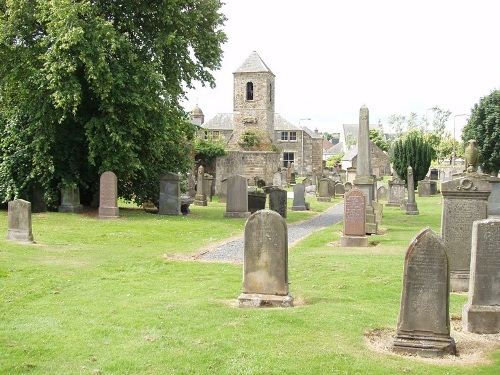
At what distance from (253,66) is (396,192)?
28801 millimetres

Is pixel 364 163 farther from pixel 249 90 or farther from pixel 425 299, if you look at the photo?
pixel 249 90

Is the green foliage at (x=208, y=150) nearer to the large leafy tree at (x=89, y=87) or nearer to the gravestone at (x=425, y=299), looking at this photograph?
the large leafy tree at (x=89, y=87)

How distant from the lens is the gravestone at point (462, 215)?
1121 centimetres

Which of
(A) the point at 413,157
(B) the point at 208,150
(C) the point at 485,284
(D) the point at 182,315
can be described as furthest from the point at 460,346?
(A) the point at 413,157

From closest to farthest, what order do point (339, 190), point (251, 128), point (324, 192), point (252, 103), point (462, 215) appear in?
point (462, 215) → point (324, 192) → point (339, 190) → point (251, 128) → point (252, 103)

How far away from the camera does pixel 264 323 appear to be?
820 cm

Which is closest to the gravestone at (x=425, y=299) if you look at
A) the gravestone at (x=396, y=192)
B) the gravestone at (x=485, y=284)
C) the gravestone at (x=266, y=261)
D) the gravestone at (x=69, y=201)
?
the gravestone at (x=485, y=284)

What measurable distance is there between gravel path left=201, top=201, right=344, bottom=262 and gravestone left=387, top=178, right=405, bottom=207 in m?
3.04

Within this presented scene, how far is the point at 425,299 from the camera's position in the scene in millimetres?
7410

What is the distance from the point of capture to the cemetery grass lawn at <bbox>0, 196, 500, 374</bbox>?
22.4ft

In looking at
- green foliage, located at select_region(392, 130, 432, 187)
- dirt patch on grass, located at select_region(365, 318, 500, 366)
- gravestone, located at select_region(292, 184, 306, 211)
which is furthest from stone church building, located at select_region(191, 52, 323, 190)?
dirt patch on grass, located at select_region(365, 318, 500, 366)

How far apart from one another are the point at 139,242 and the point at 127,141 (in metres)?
6.86

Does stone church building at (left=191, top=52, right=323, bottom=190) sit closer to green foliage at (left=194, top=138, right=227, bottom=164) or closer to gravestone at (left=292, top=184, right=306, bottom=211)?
green foliage at (left=194, top=138, right=227, bottom=164)

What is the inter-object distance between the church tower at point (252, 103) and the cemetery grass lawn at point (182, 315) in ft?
145
